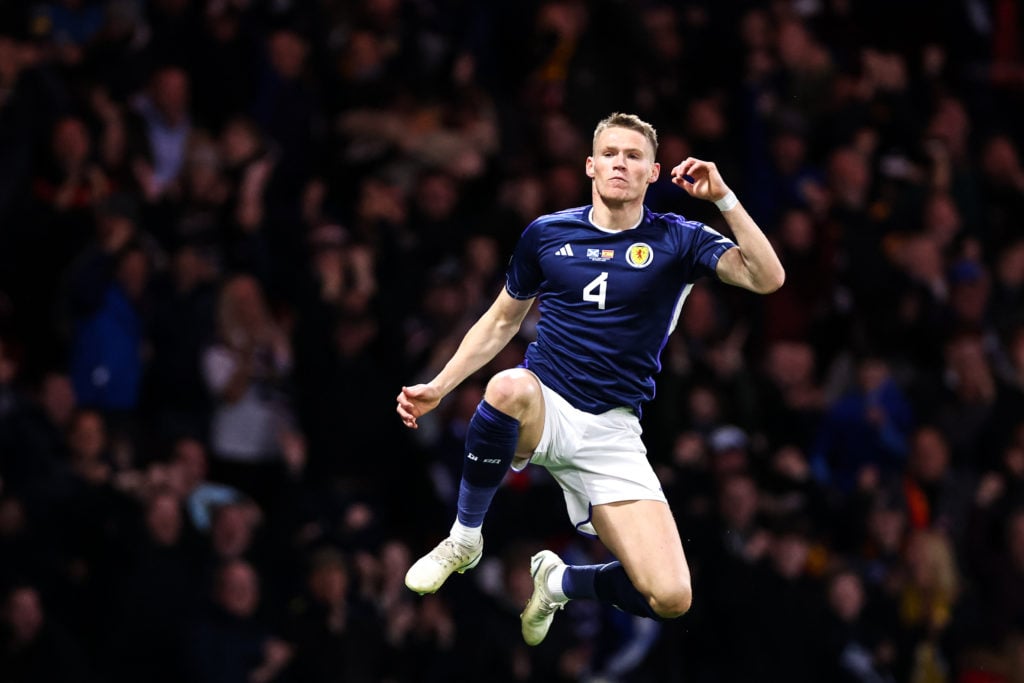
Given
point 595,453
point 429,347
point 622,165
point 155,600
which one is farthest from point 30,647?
point 622,165

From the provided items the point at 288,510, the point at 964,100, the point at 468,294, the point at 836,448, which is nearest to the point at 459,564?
the point at 288,510

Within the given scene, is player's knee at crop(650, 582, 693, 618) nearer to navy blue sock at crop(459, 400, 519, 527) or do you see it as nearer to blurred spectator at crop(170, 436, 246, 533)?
navy blue sock at crop(459, 400, 519, 527)

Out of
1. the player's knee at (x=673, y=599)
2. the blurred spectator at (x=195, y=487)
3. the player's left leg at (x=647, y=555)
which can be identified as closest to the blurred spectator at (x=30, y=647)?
the blurred spectator at (x=195, y=487)

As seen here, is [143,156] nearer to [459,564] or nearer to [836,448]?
[459,564]

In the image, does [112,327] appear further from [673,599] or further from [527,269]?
[673,599]

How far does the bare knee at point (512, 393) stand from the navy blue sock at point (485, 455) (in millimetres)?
31

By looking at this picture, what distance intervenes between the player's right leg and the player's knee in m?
0.84

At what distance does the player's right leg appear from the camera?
7.60m

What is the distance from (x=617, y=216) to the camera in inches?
308

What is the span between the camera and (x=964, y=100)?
15891 millimetres

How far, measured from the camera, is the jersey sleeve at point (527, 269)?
7945mm

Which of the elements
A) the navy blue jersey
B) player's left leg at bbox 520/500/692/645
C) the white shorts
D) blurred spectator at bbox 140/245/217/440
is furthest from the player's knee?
blurred spectator at bbox 140/245/217/440

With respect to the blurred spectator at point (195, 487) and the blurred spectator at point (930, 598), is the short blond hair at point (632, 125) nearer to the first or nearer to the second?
the blurred spectator at point (195, 487)

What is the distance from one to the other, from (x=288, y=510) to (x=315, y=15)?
371cm
